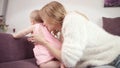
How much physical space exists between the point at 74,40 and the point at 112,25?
5.87ft

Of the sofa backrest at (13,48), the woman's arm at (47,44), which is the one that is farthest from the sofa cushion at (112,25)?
the woman's arm at (47,44)

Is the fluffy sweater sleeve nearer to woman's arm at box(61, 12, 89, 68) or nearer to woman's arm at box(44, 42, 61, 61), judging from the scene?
woman's arm at box(61, 12, 89, 68)

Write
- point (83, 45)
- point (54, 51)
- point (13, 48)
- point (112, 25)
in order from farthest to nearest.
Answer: point (112, 25) → point (13, 48) → point (54, 51) → point (83, 45)

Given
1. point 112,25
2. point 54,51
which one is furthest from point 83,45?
point 112,25

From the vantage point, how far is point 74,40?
3.97 feet

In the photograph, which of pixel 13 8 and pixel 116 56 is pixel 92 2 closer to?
pixel 13 8

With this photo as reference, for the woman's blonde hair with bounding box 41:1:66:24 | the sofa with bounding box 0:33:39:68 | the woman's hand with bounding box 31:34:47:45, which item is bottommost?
the sofa with bounding box 0:33:39:68

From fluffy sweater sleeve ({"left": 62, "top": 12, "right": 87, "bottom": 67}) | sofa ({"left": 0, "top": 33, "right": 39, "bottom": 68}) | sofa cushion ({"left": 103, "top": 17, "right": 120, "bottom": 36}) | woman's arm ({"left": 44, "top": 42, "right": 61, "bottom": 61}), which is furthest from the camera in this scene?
sofa cushion ({"left": 103, "top": 17, "right": 120, "bottom": 36})

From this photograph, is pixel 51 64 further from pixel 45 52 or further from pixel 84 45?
pixel 84 45

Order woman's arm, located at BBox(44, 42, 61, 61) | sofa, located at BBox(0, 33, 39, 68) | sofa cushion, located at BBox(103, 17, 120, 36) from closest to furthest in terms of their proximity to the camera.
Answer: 1. woman's arm, located at BBox(44, 42, 61, 61)
2. sofa, located at BBox(0, 33, 39, 68)
3. sofa cushion, located at BBox(103, 17, 120, 36)

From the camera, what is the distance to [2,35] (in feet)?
5.20

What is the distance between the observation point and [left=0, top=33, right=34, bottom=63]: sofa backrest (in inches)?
61.6

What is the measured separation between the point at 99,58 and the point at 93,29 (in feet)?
0.64

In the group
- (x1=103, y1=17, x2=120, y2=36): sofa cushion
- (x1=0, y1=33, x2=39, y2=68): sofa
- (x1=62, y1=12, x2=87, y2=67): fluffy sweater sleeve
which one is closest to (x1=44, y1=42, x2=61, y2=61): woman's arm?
(x1=62, y1=12, x2=87, y2=67): fluffy sweater sleeve
